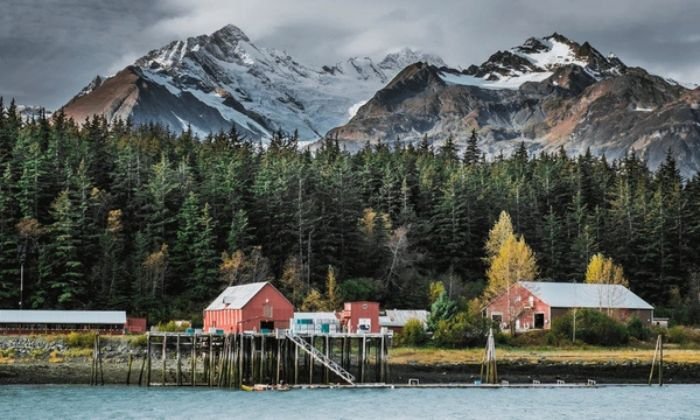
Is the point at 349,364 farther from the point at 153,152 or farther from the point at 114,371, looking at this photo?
the point at 153,152

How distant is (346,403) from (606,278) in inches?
2122

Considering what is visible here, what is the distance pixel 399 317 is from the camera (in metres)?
101

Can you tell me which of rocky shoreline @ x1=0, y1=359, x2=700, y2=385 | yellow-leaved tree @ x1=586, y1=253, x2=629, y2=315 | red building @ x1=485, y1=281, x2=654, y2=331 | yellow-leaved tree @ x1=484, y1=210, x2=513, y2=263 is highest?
yellow-leaved tree @ x1=484, y1=210, x2=513, y2=263

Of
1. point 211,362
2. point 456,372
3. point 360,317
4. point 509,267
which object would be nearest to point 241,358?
point 211,362

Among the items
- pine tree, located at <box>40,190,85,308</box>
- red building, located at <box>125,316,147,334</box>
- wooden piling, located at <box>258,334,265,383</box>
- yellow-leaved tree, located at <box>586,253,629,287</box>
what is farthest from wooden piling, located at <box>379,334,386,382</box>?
yellow-leaved tree, located at <box>586,253,629,287</box>

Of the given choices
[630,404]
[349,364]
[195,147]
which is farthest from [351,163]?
[630,404]

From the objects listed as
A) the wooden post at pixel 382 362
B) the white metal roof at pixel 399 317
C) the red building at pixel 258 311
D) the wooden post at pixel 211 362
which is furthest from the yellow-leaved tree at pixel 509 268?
the wooden post at pixel 211 362

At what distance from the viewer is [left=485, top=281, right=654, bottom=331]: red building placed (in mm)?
103438

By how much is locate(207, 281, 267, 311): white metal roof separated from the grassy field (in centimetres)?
1256

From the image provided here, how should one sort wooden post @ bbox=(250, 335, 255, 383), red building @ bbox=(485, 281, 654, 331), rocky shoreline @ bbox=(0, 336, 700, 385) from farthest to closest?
red building @ bbox=(485, 281, 654, 331)
rocky shoreline @ bbox=(0, 336, 700, 385)
wooden post @ bbox=(250, 335, 255, 383)

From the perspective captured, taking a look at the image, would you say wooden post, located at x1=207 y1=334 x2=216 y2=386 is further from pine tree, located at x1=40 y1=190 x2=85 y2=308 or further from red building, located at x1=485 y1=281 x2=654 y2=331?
red building, located at x1=485 y1=281 x2=654 y2=331

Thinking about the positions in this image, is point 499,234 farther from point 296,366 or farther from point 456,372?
point 296,366

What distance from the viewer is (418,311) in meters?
103

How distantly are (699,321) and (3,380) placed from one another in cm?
7029
